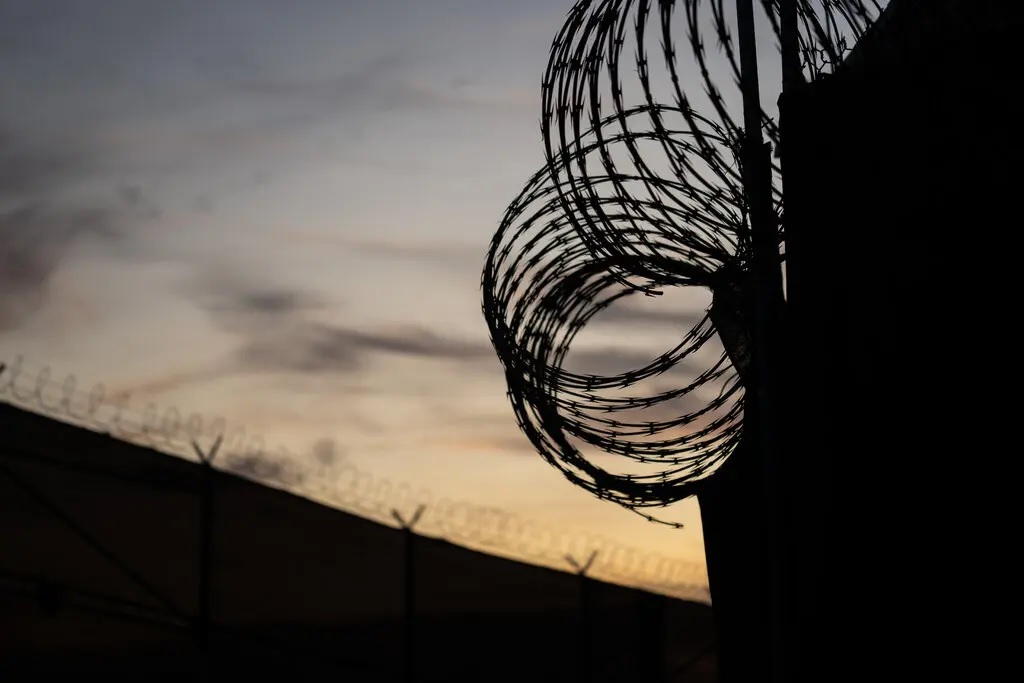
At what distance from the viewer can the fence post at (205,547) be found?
26.0 ft

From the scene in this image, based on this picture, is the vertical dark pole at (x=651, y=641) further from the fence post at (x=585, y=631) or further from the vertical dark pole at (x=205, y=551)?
the vertical dark pole at (x=205, y=551)

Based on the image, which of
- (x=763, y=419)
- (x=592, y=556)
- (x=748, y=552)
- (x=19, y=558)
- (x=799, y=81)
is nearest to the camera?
(x=799, y=81)

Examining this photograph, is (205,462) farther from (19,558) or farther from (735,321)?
(735,321)

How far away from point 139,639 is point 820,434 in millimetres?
4935

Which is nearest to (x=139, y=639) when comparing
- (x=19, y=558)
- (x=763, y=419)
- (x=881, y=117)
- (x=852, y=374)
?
(x=19, y=558)

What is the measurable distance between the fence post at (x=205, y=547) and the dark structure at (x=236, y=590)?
0.05 feet

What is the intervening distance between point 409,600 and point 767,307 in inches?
206

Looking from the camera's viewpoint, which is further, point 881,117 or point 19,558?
point 19,558

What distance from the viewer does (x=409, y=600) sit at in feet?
30.6

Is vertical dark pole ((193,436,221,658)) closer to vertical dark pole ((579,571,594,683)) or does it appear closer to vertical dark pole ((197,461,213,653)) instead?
vertical dark pole ((197,461,213,653))

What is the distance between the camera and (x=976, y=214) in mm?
3979

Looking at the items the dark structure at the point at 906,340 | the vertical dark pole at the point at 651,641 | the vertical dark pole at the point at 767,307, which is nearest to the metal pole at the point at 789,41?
the vertical dark pole at the point at 767,307

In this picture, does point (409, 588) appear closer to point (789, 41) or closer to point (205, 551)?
point (205, 551)

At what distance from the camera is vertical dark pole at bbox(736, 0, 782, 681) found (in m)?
4.80
